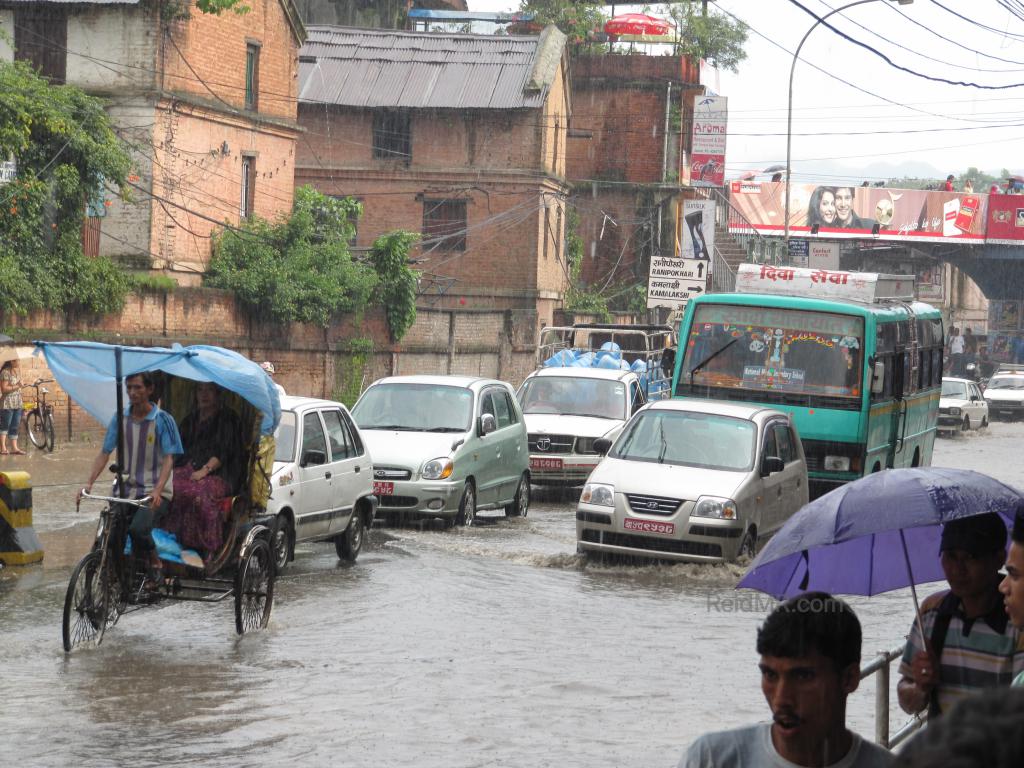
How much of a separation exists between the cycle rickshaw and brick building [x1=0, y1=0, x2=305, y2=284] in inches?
820

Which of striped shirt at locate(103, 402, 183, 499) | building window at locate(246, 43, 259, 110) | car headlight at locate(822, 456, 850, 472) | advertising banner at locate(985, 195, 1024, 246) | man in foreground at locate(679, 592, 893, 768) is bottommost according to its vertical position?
car headlight at locate(822, 456, 850, 472)

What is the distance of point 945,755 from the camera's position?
5.25 ft

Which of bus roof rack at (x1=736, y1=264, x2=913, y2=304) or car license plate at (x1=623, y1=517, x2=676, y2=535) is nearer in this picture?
car license plate at (x1=623, y1=517, x2=676, y2=535)

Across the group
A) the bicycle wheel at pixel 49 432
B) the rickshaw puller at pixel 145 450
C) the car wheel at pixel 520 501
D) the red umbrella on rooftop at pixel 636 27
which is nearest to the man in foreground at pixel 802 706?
the rickshaw puller at pixel 145 450

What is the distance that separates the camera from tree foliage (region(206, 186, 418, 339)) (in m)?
31.2

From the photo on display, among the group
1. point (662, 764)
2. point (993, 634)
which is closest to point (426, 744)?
point (662, 764)

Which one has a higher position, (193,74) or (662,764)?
(193,74)

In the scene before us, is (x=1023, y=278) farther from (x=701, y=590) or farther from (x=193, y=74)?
(x=701, y=590)

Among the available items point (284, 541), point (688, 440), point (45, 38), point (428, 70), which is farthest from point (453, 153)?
point (284, 541)

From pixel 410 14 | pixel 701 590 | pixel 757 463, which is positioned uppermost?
pixel 410 14

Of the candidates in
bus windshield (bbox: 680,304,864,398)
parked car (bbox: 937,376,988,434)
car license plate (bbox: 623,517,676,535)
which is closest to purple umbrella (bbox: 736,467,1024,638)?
car license plate (bbox: 623,517,676,535)

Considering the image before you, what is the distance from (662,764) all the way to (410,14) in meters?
55.1

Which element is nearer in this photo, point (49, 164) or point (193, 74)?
point (49, 164)

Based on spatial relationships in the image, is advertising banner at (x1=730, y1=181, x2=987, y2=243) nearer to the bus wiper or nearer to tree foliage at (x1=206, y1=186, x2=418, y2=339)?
tree foliage at (x1=206, y1=186, x2=418, y2=339)
